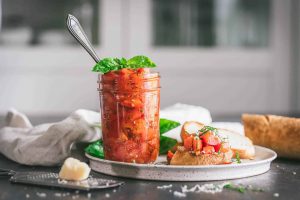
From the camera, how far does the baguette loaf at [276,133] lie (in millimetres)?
1519

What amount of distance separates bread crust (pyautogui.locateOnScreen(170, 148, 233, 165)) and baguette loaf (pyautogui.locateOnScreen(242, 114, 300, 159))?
0.89 feet

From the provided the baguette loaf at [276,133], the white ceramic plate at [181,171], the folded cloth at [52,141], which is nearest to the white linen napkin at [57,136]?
the folded cloth at [52,141]

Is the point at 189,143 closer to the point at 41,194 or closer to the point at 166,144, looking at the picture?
the point at 166,144

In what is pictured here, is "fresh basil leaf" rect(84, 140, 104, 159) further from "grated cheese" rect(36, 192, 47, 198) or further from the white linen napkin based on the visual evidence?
"grated cheese" rect(36, 192, 47, 198)

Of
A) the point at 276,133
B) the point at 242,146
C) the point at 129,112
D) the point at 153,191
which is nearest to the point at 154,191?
the point at 153,191

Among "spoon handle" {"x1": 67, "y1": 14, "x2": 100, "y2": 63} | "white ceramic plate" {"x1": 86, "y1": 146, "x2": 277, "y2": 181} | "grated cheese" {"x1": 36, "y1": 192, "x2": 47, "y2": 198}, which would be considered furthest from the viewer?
"spoon handle" {"x1": 67, "y1": 14, "x2": 100, "y2": 63}

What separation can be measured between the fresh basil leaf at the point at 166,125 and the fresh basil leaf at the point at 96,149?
5.9 inches

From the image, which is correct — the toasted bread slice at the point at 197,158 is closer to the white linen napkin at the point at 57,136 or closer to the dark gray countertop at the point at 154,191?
→ the dark gray countertop at the point at 154,191

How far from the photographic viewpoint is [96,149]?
4.68 feet

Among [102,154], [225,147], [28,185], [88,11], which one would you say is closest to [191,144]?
[225,147]

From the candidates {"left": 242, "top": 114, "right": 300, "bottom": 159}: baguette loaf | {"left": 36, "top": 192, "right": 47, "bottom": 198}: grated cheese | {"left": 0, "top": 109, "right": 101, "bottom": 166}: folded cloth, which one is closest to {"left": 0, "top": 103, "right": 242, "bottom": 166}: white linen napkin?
{"left": 0, "top": 109, "right": 101, "bottom": 166}: folded cloth

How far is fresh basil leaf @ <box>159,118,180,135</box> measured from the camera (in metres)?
1.50

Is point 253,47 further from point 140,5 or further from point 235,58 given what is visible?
point 140,5

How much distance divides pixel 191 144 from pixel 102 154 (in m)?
0.22
